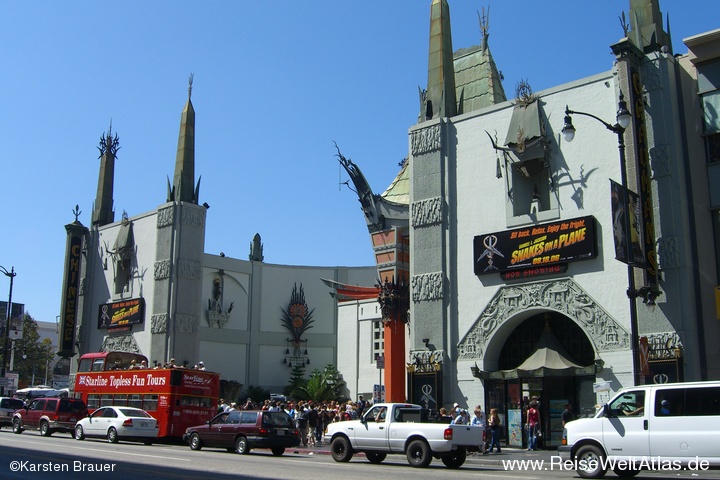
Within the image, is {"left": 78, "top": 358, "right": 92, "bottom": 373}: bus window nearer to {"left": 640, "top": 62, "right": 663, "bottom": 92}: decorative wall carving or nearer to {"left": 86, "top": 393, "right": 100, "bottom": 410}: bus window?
{"left": 86, "top": 393, "right": 100, "bottom": 410}: bus window

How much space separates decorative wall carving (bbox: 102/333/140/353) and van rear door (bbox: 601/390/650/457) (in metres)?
33.2

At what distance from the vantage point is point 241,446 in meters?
24.1

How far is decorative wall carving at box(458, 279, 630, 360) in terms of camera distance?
25688 mm

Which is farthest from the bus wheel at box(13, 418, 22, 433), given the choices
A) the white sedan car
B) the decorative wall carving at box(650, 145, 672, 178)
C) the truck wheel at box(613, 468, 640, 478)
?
the decorative wall carving at box(650, 145, 672, 178)

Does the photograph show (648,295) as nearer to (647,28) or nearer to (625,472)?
(625,472)

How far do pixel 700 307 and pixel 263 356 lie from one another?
132 ft

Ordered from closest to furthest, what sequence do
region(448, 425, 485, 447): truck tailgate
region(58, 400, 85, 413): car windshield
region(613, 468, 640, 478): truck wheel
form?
region(613, 468, 640, 478): truck wheel → region(448, 425, 485, 447): truck tailgate → region(58, 400, 85, 413): car windshield

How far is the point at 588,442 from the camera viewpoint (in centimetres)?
1641

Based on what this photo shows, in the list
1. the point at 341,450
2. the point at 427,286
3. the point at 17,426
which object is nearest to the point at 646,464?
the point at 341,450

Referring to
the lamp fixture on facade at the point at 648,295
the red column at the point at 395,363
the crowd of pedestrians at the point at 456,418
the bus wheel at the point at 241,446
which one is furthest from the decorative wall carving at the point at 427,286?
the bus wheel at the point at 241,446

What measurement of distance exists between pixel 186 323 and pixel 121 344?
17.8 feet

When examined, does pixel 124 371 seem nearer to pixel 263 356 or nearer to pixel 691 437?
pixel 691 437

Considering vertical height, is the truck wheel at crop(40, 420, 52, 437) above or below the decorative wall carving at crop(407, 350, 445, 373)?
below

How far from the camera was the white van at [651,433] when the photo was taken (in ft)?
48.9
